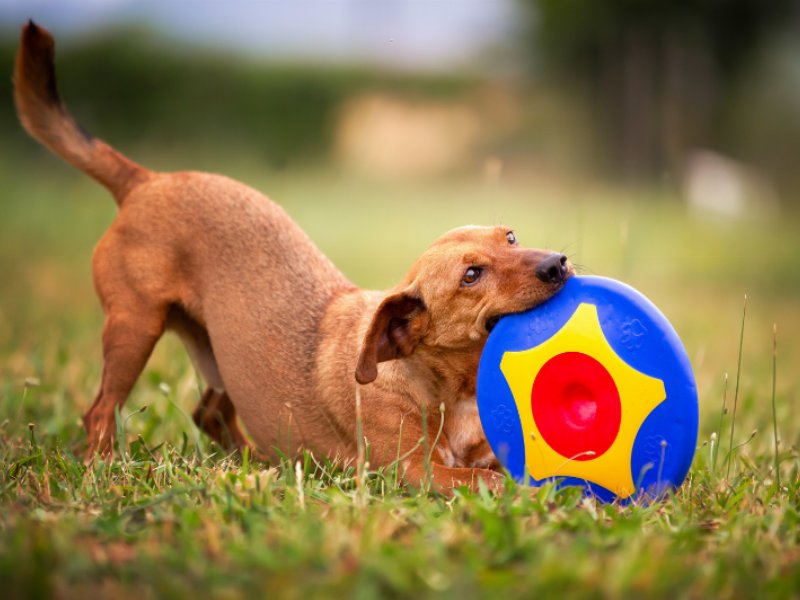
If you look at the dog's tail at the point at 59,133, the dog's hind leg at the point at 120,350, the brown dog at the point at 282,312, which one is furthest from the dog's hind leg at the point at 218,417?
the dog's tail at the point at 59,133

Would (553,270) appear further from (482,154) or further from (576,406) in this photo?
(482,154)

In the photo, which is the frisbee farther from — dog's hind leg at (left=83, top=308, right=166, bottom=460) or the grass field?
dog's hind leg at (left=83, top=308, right=166, bottom=460)

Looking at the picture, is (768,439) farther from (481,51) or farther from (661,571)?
(481,51)

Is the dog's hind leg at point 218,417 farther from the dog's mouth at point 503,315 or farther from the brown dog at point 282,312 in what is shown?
the dog's mouth at point 503,315

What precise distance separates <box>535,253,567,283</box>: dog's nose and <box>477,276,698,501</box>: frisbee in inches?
2.4

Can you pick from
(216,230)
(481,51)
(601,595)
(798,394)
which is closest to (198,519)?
(601,595)

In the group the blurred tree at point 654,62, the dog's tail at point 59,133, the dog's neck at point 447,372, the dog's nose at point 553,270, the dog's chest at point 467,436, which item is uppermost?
the blurred tree at point 654,62

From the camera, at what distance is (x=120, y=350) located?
186 inches

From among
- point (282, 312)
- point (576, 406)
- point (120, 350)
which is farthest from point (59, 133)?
point (576, 406)

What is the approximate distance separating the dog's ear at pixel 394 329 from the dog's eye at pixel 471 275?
8.9 inches

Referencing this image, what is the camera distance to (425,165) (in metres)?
18.5

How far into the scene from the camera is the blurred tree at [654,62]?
22516mm

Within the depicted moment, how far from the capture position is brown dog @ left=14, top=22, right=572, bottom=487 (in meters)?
4.09

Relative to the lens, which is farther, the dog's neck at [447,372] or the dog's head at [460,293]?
the dog's neck at [447,372]
